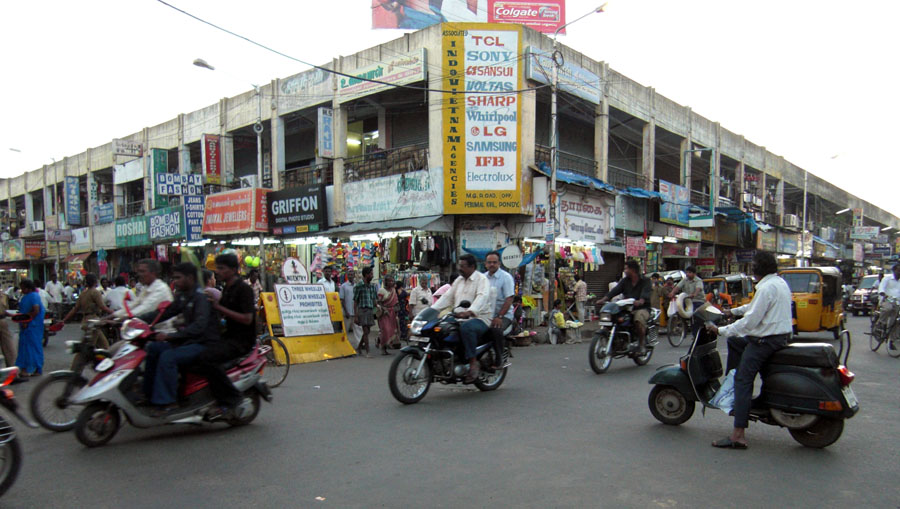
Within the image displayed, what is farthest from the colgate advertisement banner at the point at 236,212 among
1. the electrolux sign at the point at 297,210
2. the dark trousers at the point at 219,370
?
the dark trousers at the point at 219,370

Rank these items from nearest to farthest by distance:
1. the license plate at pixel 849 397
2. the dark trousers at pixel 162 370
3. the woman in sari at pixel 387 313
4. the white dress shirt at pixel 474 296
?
the license plate at pixel 849 397, the dark trousers at pixel 162 370, the white dress shirt at pixel 474 296, the woman in sari at pixel 387 313

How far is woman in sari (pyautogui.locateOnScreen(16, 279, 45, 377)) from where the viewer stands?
382 inches

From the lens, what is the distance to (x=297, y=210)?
2075cm

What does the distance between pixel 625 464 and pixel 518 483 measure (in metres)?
1.01

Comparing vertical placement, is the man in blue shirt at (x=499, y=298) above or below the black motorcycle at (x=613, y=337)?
above

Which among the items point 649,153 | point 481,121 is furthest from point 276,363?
point 649,153

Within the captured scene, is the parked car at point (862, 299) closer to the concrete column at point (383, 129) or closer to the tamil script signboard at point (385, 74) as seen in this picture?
the concrete column at point (383, 129)

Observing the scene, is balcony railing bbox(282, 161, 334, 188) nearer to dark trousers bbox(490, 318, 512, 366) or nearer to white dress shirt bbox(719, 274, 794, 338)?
dark trousers bbox(490, 318, 512, 366)

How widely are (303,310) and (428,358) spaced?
514cm

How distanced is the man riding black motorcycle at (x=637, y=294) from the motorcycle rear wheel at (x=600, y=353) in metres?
0.65

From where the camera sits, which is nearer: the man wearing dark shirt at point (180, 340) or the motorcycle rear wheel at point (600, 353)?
the man wearing dark shirt at point (180, 340)

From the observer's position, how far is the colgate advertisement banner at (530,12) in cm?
2100

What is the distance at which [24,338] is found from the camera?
9.86m

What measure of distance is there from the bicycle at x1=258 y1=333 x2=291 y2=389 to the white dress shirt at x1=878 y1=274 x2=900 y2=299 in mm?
12079
